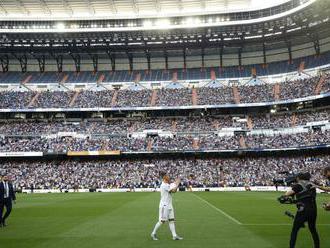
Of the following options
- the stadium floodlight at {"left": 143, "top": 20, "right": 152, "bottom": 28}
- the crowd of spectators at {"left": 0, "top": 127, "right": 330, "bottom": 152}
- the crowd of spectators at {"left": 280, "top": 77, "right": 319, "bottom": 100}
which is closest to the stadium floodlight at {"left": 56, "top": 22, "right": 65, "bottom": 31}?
the stadium floodlight at {"left": 143, "top": 20, "right": 152, "bottom": 28}

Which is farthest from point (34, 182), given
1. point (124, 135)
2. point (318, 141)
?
point (318, 141)

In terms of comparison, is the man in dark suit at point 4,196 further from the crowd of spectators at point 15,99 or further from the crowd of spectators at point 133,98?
the crowd of spectators at point 15,99

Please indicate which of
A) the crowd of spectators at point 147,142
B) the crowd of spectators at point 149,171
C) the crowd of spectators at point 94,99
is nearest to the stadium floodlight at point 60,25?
the crowd of spectators at point 94,99

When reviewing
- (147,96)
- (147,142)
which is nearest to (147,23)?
(147,96)

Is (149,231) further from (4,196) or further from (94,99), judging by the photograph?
(94,99)

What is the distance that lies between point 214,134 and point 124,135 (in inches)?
664

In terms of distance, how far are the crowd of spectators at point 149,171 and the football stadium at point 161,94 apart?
24cm

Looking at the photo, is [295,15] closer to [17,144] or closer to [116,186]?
[116,186]

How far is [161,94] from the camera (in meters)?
77.8

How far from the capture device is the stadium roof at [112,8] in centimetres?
7475

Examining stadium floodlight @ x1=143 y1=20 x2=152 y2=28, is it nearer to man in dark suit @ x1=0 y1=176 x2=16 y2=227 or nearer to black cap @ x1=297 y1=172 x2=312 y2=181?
man in dark suit @ x1=0 y1=176 x2=16 y2=227

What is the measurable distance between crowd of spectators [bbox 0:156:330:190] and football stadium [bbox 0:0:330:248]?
0.77 feet

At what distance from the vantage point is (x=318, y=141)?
61156 mm

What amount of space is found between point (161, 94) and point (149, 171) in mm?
19841
